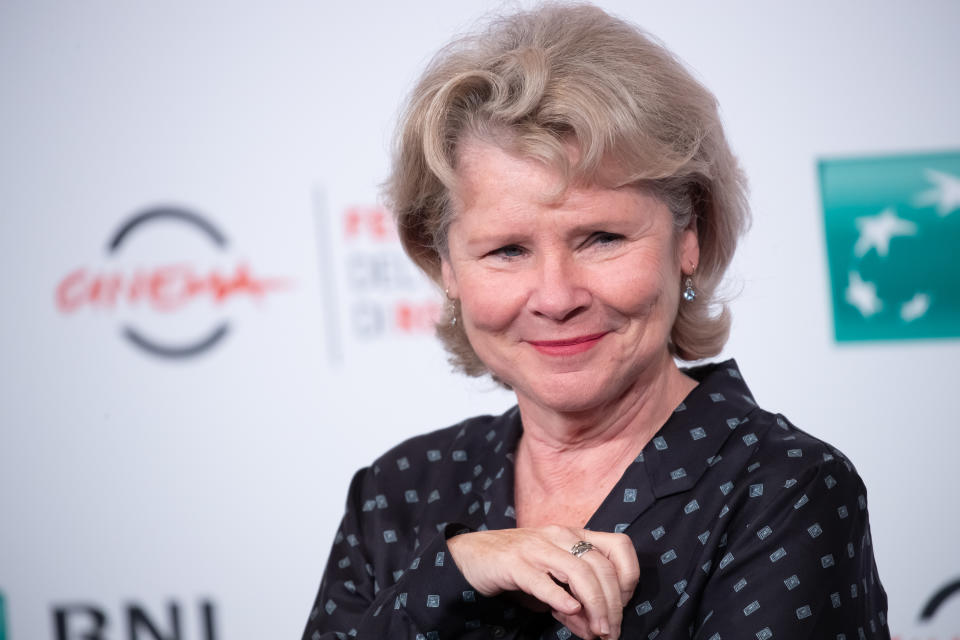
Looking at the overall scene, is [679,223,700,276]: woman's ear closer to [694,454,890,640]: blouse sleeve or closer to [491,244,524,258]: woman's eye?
[491,244,524,258]: woman's eye

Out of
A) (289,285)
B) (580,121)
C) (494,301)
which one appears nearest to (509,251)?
(494,301)

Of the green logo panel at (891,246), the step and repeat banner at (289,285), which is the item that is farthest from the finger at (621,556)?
the green logo panel at (891,246)

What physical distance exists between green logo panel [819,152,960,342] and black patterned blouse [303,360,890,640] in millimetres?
1265

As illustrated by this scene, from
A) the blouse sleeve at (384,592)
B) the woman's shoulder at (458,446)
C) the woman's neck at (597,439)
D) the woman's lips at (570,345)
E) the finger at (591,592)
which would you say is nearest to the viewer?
the finger at (591,592)

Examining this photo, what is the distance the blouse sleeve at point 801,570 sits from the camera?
1188 millimetres

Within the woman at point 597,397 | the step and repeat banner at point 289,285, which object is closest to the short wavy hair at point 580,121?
the woman at point 597,397

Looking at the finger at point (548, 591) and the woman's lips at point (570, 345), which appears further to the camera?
the woman's lips at point (570, 345)

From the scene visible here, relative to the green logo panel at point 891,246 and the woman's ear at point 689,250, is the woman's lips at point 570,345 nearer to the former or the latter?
the woman's ear at point 689,250

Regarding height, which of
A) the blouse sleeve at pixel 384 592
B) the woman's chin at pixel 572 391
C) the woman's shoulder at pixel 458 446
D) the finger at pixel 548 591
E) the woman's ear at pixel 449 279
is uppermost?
the woman's ear at pixel 449 279

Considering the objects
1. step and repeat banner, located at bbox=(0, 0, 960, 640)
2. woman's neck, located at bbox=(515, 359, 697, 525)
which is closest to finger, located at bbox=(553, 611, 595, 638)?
woman's neck, located at bbox=(515, 359, 697, 525)

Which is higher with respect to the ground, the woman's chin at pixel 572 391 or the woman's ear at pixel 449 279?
the woman's ear at pixel 449 279

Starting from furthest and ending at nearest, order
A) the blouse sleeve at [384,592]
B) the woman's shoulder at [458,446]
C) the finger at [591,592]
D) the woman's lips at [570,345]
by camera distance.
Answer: the woman's shoulder at [458,446] → the woman's lips at [570,345] → the blouse sleeve at [384,592] → the finger at [591,592]

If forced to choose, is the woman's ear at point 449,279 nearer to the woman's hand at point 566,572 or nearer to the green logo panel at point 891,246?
the woman's hand at point 566,572

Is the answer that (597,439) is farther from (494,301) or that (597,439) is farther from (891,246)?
(891,246)
